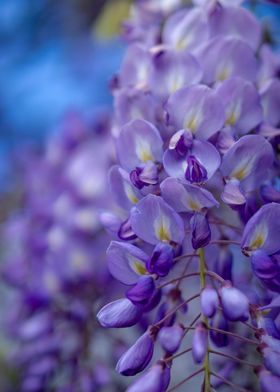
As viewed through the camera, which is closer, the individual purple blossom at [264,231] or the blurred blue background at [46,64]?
the individual purple blossom at [264,231]

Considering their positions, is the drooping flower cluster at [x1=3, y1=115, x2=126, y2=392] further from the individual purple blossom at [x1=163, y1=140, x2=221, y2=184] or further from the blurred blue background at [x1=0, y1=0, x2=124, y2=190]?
the blurred blue background at [x1=0, y1=0, x2=124, y2=190]

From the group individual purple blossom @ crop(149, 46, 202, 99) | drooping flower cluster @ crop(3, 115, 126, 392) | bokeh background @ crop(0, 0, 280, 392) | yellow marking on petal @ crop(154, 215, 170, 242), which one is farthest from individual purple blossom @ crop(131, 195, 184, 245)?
bokeh background @ crop(0, 0, 280, 392)

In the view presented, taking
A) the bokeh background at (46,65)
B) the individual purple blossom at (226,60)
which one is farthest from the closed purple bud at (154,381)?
the bokeh background at (46,65)

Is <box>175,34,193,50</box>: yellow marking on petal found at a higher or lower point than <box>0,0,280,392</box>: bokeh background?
higher

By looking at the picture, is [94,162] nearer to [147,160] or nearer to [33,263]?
[33,263]

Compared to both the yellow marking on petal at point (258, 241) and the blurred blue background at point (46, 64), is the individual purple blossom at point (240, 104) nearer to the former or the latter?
the yellow marking on petal at point (258, 241)

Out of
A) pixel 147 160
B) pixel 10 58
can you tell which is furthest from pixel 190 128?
pixel 10 58
